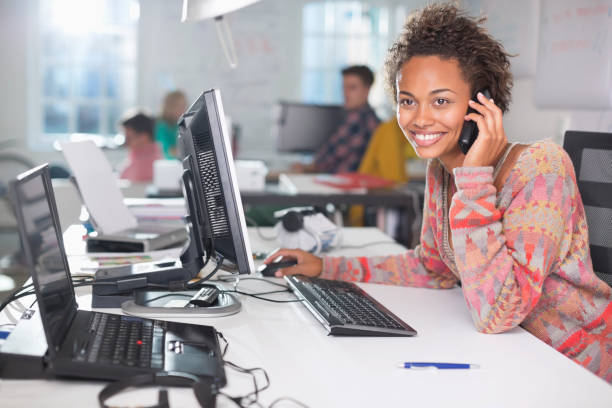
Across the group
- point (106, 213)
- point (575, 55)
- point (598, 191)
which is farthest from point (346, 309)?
point (575, 55)

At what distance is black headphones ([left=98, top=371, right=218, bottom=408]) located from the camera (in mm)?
832

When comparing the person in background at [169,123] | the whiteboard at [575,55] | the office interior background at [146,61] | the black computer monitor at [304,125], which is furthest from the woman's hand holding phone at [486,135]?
the office interior background at [146,61]

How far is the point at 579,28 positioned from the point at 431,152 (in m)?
1.76

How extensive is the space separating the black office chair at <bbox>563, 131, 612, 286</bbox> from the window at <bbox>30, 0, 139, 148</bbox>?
5522mm

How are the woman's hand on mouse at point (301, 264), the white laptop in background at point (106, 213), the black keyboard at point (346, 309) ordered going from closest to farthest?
1. the black keyboard at point (346, 309)
2. the woman's hand on mouse at point (301, 264)
3. the white laptop in background at point (106, 213)

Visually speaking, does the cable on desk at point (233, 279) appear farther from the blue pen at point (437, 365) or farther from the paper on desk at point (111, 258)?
the blue pen at point (437, 365)

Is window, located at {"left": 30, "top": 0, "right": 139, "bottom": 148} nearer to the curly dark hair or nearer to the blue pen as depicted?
the curly dark hair

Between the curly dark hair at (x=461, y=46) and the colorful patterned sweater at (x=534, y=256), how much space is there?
0.62 ft

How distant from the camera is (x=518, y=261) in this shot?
1.19 metres

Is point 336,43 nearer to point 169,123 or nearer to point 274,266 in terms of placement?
point 169,123

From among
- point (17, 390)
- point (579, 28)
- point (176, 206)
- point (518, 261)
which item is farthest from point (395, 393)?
point (579, 28)

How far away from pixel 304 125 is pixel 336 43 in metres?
2.64

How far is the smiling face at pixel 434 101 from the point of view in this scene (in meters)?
1.32

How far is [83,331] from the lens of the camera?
1.02 m
